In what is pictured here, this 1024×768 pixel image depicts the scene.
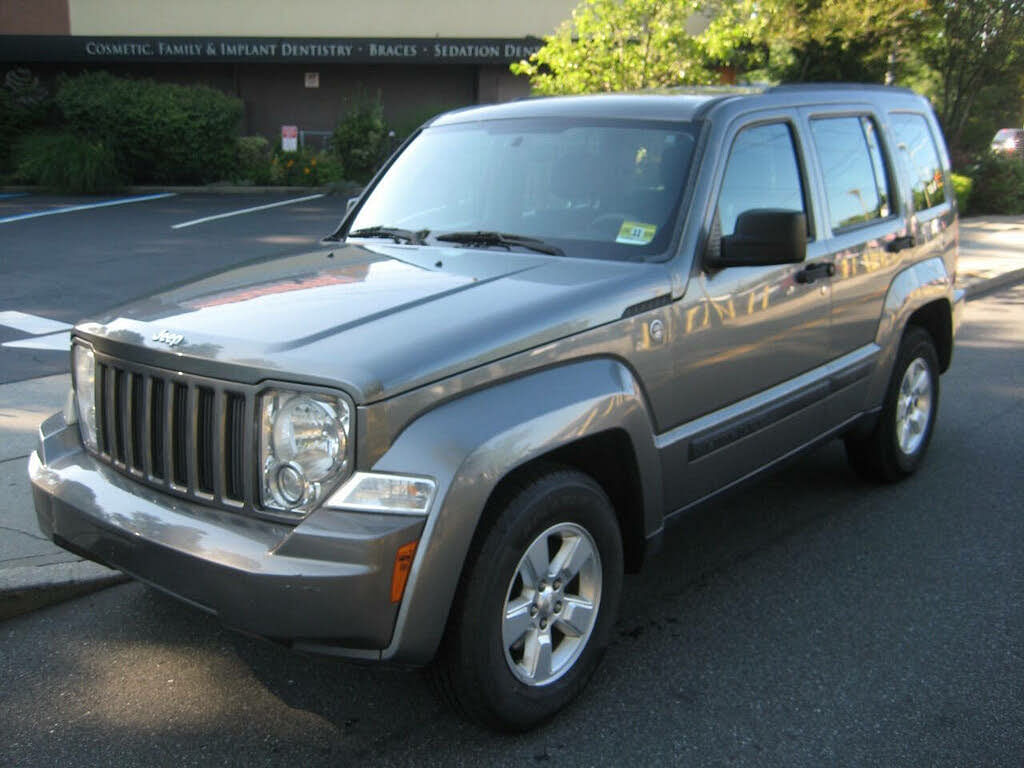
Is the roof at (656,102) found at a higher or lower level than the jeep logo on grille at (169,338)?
higher

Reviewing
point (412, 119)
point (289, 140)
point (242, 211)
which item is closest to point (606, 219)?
point (242, 211)

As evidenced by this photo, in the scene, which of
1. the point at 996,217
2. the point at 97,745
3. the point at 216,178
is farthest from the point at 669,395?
the point at 216,178

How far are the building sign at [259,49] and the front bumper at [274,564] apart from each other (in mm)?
22229

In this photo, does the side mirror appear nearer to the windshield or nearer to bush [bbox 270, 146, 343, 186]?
the windshield

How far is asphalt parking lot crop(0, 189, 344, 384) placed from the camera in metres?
8.80

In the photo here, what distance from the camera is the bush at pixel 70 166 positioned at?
19.5 metres

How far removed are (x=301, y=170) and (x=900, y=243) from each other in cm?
1827

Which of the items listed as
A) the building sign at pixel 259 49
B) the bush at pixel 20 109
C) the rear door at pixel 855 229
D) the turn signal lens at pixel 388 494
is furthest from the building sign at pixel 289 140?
the turn signal lens at pixel 388 494

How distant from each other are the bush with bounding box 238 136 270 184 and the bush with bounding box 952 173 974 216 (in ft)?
43.6

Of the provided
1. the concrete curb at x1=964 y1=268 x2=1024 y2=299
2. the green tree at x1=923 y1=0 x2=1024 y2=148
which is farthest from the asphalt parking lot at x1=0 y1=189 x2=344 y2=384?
the green tree at x1=923 y1=0 x2=1024 y2=148

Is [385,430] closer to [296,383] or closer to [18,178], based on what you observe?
[296,383]

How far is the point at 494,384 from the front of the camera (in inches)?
119

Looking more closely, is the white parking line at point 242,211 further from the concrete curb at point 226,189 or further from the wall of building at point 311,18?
the wall of building at point 311,18

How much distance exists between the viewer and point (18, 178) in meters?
20.6
